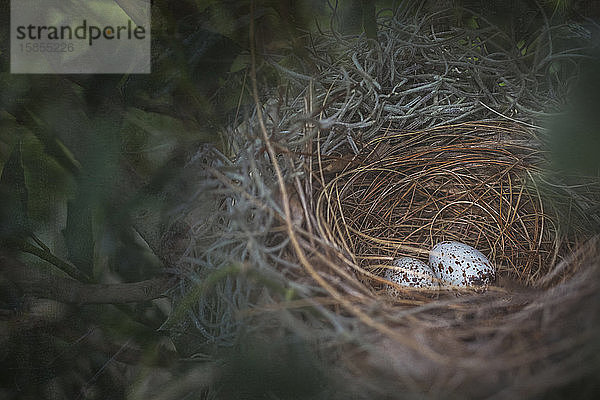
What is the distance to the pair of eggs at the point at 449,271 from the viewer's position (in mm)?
702

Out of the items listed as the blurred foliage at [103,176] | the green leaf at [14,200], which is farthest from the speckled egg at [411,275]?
the green leaf at [14,200]

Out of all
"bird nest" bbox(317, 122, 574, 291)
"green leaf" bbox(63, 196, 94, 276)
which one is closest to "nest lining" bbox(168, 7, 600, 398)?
"bird nest" bbox(317, 122, 574, 291)

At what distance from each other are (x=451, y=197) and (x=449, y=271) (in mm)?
171

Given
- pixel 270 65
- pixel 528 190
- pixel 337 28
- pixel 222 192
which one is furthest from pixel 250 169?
pixel 528 190

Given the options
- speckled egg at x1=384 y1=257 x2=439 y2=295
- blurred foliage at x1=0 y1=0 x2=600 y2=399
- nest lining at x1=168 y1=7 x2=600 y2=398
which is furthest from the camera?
speckled egg at x1=384 y1=257 x2=439 y2=295

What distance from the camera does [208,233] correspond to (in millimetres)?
616

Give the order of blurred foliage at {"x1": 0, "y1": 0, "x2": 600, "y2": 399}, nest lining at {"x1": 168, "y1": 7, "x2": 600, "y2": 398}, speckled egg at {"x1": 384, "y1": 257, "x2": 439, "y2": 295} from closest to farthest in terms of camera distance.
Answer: nest lining at {"x1": 168, "y1": 7, "x2": 600, "y2": 398} → blurred foliage at {"x1": 0, "y1": 0, "x2": 600, "y2": 399} → speckled egg at {"x1": 384, "y1": 257, "x2": 439, "y2": 295}

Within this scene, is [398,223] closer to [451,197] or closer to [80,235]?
[451,197]

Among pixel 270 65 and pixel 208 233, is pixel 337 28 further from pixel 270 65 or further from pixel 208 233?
pixel 208 233

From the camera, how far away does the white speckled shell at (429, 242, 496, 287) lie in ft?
2.33

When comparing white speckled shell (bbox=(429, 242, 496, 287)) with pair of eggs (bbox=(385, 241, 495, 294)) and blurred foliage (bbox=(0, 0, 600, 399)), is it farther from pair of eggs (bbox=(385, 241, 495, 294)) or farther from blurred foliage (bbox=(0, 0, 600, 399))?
blurred foliage (bbox=(0, 0, 600, 399))

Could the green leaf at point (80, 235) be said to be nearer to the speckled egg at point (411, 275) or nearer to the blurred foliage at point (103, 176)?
the blurred foliage at point (103, 176)

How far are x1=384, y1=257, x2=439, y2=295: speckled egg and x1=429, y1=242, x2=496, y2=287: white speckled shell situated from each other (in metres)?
0.02

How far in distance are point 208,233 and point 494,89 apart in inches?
21.4
